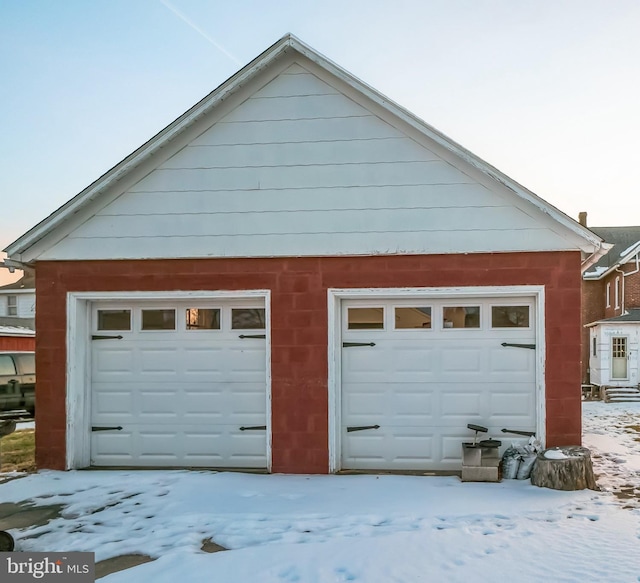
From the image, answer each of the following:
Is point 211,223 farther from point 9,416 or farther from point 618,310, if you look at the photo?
point 618,310

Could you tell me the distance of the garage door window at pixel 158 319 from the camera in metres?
8.85

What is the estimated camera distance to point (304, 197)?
8.39 meters

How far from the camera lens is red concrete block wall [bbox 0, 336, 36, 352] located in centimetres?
2191

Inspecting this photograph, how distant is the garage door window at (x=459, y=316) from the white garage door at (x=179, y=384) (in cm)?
267

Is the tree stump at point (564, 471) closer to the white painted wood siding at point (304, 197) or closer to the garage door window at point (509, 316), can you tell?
the garage door window at point (509, 316)

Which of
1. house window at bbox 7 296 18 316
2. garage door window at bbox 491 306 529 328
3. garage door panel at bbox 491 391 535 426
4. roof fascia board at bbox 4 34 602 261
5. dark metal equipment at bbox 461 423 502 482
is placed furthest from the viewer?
house window at bbox 7 296 18 316

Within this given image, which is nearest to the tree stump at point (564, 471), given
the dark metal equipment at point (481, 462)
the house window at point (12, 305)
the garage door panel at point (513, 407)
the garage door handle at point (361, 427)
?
the dark metal equipment at point (481, 462)

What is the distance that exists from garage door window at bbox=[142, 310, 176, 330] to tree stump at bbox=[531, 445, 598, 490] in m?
5.51

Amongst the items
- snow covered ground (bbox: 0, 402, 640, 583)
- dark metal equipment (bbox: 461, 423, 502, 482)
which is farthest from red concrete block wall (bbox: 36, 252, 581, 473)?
dark metal equipment (bbox: 461, 423, 502, 482)

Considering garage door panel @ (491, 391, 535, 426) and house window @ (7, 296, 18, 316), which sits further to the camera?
house window @ (7, 296, 18, 316)

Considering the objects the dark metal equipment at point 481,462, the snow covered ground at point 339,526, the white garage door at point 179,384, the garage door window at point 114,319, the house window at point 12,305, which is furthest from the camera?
the house window at point 12,305

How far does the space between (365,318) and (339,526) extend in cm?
332

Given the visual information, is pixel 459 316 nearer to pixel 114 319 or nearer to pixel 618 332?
pixel 114 319

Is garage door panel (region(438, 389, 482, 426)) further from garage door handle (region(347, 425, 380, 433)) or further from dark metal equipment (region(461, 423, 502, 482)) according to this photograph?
garage door handle (region(347, 425, 380, 433))
